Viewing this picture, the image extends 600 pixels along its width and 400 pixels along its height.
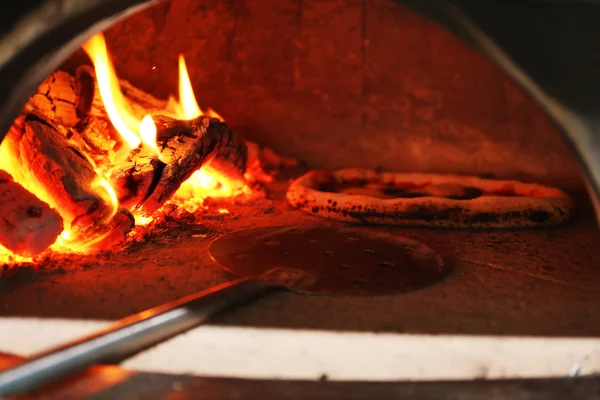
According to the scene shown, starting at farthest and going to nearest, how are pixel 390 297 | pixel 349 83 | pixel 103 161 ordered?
1. pixel 349 83
2. pixel 103 161
3. pixel 390 297

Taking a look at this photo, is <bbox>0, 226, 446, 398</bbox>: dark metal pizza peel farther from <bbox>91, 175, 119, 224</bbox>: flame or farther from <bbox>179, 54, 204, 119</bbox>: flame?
<bbox>179, 54, 204, 119</bbox>: flame

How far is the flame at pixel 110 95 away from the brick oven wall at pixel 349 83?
0.25m

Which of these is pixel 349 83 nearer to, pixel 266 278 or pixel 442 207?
pixel 442 207

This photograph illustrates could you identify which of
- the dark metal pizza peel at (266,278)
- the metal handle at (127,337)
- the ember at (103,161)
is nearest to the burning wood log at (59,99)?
the ember at (103,161)

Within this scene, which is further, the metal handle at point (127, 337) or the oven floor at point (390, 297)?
the oven floor at point (390, 297)

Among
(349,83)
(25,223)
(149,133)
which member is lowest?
(25,223)

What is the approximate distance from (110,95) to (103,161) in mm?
197

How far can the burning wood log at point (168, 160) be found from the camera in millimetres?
1439

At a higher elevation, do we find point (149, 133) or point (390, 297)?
point (149, 133)

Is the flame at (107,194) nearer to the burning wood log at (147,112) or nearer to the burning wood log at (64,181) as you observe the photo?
the burning wood log at (64,181)

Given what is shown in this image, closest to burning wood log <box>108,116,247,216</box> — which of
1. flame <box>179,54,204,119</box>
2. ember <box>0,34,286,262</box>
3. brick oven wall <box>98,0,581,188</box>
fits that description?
ember <box>0,34,286,262</box>

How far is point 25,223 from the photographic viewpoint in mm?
1174

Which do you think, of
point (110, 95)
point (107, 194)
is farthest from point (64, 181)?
point (110, 95)

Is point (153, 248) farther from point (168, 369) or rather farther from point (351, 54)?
point (351, 54)
